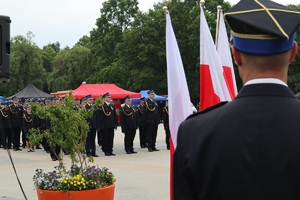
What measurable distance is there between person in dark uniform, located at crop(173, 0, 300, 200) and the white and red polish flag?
3.50 metres

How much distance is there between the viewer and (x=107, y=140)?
1509cm

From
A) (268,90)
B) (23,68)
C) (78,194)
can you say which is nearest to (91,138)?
(78,194)

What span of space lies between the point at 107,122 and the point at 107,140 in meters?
0.53

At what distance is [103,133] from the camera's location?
15.2 m

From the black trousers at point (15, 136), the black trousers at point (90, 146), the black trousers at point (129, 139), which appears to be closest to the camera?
the black trousers at point (90, 146)

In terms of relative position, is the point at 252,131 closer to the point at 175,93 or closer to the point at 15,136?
the point at 175,93

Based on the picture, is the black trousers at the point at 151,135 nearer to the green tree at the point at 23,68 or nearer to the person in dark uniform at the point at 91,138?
the person in dark uniform at the point at 91,138

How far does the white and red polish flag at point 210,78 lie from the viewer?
5309mm

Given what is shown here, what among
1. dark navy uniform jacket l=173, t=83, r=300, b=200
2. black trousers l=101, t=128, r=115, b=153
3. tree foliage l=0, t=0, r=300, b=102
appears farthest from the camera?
tree foliage l=0, t=0, r=300, b=102

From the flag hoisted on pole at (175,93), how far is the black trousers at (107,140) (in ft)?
30.7

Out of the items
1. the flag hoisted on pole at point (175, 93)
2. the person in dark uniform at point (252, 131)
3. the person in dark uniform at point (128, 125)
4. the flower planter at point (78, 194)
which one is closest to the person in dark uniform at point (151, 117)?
the person in dark uniform at point (128, 125)

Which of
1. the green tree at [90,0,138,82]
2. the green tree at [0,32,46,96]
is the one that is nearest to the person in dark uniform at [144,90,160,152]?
the green tree at [90,0,138,82]

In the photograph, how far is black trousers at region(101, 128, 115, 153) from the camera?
15000mm

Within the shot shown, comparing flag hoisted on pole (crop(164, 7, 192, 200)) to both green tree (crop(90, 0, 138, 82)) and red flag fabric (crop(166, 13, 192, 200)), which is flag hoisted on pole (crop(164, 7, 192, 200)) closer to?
red flag fabric (crop(166, 13, 192, 200))
